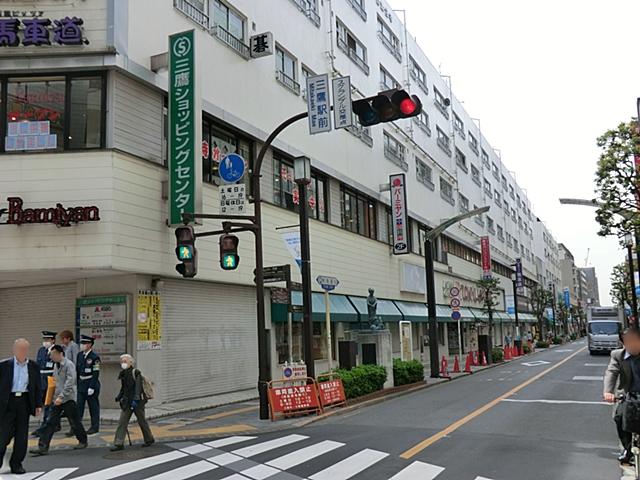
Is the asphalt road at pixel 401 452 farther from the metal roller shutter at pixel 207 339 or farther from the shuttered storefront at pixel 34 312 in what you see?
the shuttered storefront at pixel 34 312

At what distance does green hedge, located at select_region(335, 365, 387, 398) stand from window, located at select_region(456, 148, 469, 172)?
116ft

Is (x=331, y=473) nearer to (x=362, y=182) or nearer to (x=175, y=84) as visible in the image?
(x=175, y=84)

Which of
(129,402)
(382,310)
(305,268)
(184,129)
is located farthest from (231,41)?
(382,310)

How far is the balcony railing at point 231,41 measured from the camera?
61.0 feet

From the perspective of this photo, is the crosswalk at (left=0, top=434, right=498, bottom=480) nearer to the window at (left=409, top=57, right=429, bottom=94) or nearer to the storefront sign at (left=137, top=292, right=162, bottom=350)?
the storefront sign at (left=137, top=292, right=162, bottom=350)

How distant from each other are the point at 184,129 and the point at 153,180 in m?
1.53

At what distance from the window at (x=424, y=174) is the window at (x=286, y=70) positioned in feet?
53.8

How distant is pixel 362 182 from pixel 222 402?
15186 millimetres

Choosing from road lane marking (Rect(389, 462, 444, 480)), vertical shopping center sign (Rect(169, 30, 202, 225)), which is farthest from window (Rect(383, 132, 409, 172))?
road lane marking (Rect(389, 462, 444, 480))

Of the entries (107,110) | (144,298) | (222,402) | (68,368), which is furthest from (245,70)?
(68,368)

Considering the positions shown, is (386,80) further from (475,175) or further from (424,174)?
(475,175)

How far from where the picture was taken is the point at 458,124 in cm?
5334

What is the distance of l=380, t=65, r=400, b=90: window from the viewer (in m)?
34.5

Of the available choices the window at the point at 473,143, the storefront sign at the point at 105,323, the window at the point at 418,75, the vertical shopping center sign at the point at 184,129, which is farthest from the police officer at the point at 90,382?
the window at the point at 473,143
